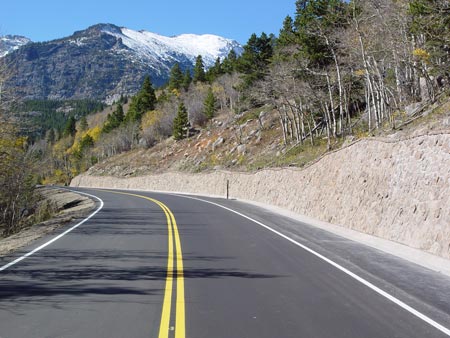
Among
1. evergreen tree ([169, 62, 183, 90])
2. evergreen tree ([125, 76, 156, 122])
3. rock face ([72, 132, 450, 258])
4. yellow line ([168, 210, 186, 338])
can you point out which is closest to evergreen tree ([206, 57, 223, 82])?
evergreen tree ([169, 62, 183, 90])

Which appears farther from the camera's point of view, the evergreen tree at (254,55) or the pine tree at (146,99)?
the pine tree at (146,99)

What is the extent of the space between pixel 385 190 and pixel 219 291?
8604 mm

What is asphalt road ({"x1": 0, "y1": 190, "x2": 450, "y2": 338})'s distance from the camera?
582cm

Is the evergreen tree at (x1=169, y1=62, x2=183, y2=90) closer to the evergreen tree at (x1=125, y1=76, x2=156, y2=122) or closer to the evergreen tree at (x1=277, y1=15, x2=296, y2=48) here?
the evergreen tree at (x1=125, y1=76, x2=156, y2=122)

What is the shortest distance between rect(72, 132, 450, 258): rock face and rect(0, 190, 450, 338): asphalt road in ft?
4.46

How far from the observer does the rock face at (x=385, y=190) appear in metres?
11.5

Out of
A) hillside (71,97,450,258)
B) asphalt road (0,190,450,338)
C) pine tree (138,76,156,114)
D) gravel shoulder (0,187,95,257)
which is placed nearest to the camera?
asphalt road (0,190,450,338)

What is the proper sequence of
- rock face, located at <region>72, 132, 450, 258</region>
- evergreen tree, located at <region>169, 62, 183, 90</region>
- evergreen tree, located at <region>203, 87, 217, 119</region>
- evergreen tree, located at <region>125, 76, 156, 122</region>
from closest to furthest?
rock face, located at <region>72, 132, 450, 258</region> → evergreen tree, located at <region>203, 87, 217, 119</region> → evergreen tree, located at <region>125, 76, 156, 122</region> → evergreen tree, located at <region>169, 62, 183, 90</region>

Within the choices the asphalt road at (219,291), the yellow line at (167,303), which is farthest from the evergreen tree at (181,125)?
the yellow line at (167,303)

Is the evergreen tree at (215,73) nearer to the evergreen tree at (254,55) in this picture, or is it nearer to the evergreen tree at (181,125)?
the evergreen tree at (181,125)

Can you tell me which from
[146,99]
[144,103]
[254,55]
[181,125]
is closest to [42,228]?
[254,55]

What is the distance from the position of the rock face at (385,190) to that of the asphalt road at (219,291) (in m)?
1.36

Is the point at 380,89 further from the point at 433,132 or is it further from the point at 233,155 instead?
the point at 233,155

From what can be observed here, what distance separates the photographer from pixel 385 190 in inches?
571
